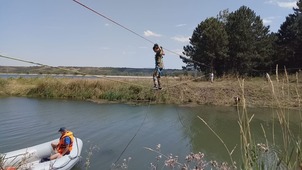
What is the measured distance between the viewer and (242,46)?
27922 millimetres

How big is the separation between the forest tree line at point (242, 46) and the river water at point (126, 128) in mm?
7700

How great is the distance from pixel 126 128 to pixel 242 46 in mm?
15883

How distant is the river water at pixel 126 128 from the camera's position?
1148 cm

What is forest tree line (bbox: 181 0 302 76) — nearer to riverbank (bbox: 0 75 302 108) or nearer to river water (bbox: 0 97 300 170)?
riverbank (bbox: 0 75 302 108)

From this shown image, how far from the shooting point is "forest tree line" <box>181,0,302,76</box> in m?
28.0

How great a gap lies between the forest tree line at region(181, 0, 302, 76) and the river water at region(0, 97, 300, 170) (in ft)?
25.3

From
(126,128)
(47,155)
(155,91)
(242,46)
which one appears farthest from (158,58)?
(242,46)

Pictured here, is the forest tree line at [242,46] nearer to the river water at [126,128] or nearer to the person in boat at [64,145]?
the river water at [126,128]

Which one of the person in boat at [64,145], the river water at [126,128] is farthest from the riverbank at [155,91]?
the person in boat at [64,145]

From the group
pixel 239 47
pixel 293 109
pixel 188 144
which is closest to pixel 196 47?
pixel 239 47

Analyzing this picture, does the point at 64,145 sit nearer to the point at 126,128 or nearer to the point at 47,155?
the point at 47,155

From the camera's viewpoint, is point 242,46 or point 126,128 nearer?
point 126,128

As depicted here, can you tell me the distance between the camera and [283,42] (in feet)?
102

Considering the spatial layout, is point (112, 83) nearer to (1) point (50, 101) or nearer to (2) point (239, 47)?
(1) point (50, 101)
